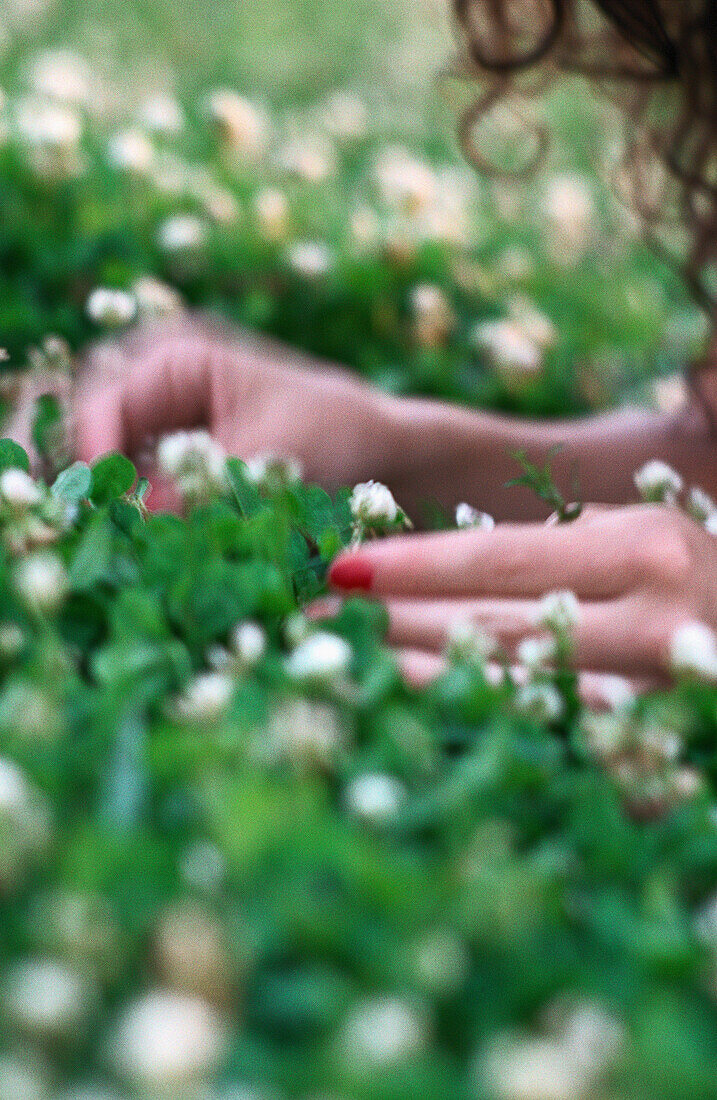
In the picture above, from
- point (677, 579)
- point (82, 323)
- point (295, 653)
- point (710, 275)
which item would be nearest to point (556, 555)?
point (677, 579)

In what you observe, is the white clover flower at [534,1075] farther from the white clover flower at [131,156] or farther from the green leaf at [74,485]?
the white clover flower at [131,156]

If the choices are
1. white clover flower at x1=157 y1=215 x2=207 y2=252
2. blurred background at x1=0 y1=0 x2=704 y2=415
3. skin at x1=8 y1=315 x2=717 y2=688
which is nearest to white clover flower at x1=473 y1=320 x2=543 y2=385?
blurred background at x1=0 y1=0 x2=704 y2=415

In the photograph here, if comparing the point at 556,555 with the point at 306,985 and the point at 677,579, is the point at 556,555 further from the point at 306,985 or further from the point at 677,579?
the point at 306,985

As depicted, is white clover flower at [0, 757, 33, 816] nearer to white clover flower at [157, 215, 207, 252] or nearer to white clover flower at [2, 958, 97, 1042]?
white clover flower at [2, 958, 97, 1042]

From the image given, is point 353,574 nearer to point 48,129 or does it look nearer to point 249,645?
point 249,645

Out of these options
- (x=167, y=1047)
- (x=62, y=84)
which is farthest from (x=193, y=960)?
(x=62, y=84)

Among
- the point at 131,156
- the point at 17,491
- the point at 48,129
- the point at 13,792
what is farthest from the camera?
the point at 131,156
